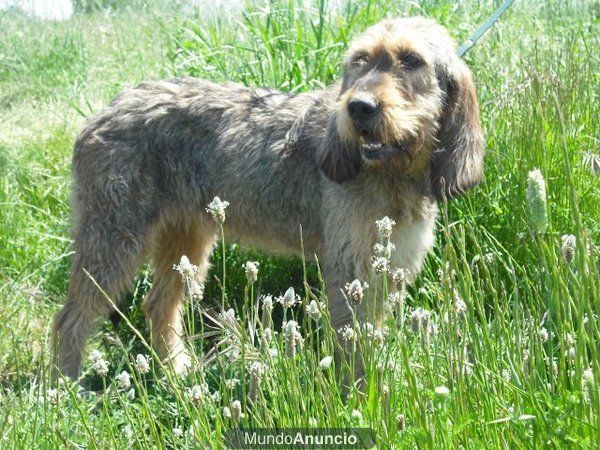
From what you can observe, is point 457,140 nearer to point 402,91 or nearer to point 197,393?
point 402,91

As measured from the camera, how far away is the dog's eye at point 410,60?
15.5 feet

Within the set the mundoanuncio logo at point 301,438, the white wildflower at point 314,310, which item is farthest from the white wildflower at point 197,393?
the white wildflower at point 314,310

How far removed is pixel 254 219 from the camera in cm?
545

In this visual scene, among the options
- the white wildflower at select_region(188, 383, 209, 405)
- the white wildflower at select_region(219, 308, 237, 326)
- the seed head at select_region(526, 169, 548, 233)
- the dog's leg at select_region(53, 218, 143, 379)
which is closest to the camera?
the seed head at select_region(526, 169, 548, 233)

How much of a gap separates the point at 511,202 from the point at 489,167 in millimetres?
389

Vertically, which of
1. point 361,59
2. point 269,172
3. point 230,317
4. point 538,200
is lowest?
point 269,172

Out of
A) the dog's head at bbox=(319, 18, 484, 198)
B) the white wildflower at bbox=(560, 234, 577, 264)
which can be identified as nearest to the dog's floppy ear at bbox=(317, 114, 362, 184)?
the dog's head at bbox=(319, 18, 484, 198)

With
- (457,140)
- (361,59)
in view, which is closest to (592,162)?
(457,140)

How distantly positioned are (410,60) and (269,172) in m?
1.05

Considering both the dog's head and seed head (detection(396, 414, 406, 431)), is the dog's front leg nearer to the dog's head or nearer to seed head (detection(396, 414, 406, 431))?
the dog's head

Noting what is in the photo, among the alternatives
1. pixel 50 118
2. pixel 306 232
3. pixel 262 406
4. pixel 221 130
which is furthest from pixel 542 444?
pixel 50 118

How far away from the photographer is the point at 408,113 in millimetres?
4562

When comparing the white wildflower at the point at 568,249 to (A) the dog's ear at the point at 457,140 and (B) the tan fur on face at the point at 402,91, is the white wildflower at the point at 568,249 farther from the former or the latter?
(A) the dog's ear at the point at 457,140

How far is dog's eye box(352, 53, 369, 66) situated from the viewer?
4.85 metres
